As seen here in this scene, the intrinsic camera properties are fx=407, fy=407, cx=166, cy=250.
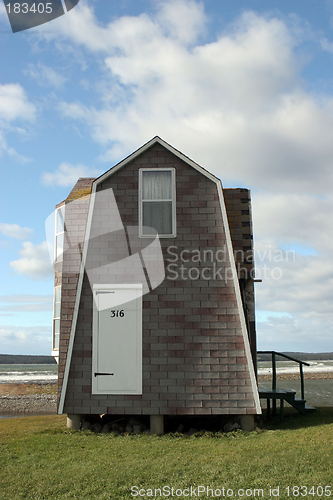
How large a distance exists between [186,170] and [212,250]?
2.23m

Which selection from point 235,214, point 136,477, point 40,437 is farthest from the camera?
point 235,214

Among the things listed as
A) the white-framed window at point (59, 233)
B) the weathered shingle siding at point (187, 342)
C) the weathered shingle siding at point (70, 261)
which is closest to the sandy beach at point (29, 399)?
the white-framed window at point (59, 233)

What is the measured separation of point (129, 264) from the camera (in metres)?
10.3

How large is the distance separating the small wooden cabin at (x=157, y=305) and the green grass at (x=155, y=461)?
2.64ft

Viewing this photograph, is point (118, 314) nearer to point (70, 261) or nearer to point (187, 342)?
point (187, 342)

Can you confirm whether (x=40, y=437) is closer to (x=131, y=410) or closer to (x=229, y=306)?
(x=131, y=410)

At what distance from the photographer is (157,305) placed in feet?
32.8

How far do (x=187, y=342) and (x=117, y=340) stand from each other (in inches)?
67.1

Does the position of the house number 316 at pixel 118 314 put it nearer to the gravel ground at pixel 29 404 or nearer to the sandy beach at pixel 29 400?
the sandy beach at pixel 29 400

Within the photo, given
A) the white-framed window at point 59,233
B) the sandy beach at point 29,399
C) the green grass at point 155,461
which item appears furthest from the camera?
the sandy beach at point 29,399

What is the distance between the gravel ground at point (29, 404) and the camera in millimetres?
26500

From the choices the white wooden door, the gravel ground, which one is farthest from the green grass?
the gravel ground

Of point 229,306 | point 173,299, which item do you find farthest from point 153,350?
point 229,306

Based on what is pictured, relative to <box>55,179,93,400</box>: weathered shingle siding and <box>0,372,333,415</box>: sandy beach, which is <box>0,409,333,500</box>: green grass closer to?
<box>55,179,93,400</box>: weathered shingle siding
